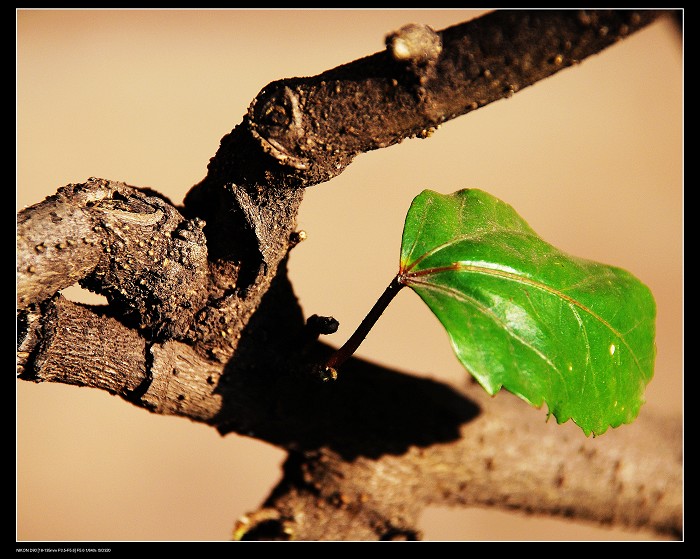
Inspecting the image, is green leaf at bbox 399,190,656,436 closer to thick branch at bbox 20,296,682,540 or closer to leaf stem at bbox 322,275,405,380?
leaf stem at bbox 322,275,405,380

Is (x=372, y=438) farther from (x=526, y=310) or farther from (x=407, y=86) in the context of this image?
(x=407, y=86)

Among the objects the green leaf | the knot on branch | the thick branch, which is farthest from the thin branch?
the thick branch

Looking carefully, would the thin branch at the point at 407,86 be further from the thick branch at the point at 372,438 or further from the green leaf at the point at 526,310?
the thick branch at the point at 372,438

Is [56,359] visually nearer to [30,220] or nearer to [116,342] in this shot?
[116,342]

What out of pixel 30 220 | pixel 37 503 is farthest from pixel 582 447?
pixel 37 503

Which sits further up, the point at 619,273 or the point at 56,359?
the point at 619,273

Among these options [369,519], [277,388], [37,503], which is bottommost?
[37,503]
